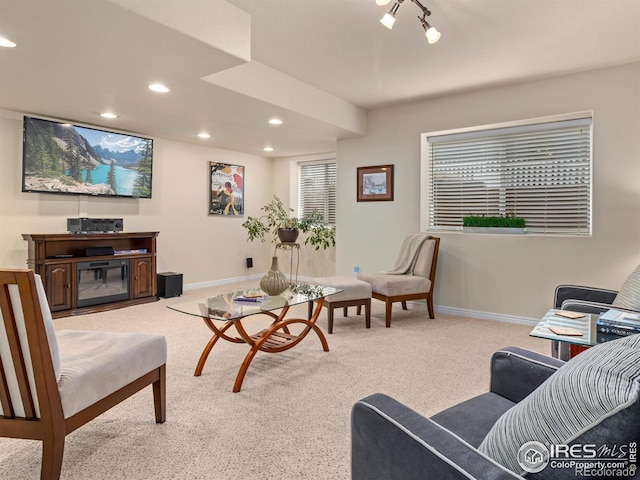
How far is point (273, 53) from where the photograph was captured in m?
3.41

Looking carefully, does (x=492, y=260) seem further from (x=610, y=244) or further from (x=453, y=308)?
(x=610, y=244)

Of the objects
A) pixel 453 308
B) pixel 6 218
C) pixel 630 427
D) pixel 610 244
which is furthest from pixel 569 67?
pixel 6 218

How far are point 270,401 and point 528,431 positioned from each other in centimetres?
170

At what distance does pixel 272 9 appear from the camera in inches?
105

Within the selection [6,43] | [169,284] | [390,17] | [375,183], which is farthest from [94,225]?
[390,17]

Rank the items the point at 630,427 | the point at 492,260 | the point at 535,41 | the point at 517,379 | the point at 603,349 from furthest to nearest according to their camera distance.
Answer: the point at 492,260, the point at 535,41, the point at 517,379, the point at 603,349, the point at 630,427

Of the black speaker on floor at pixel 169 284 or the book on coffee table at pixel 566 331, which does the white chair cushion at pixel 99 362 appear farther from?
the black speaker on floor at pixel 169 284

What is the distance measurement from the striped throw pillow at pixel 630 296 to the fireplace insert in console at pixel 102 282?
15.8ft

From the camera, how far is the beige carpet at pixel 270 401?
1.69 metres

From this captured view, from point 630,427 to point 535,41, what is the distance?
3.26 metres

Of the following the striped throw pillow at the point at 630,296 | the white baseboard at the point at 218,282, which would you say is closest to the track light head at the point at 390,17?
the striped throw pillow at the point at 630,296

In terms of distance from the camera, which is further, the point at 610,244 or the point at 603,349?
the point at 610,244

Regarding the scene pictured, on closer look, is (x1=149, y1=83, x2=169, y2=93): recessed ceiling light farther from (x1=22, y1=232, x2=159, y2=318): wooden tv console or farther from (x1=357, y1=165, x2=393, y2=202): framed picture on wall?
(x1=357, y1=165, x2=393, y2=202): framed picture on wall

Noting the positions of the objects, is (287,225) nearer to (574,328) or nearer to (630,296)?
(630,296)
